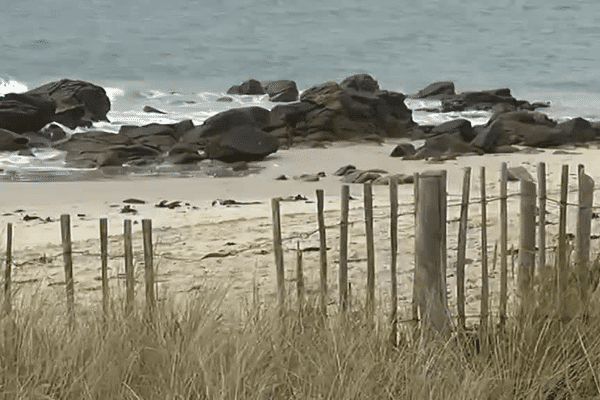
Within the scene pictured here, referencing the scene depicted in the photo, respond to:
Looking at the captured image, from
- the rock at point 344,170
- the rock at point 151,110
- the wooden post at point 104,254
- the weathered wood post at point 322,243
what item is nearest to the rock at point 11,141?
the rock at point 344,170

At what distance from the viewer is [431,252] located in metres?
4.17

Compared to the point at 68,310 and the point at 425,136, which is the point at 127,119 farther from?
the point at 68,310

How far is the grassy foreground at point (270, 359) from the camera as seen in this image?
11.5 feet

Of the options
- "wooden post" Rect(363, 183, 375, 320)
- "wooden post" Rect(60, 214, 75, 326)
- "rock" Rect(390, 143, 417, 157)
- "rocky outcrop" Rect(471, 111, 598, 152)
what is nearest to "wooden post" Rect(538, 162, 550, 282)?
"wooden post" Rect(363, 183, 375, 320)

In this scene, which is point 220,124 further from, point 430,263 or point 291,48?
point 291,48

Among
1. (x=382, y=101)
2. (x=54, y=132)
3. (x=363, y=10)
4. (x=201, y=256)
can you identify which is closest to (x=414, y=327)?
(x=201, y=256)

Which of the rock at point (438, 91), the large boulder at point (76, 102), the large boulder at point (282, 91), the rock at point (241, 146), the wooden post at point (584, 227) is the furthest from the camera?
the rock at point (438, 91)

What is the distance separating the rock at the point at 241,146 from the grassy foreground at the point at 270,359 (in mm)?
10150

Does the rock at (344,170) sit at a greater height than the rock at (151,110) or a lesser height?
lesser

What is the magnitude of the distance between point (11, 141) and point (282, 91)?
10848 millimetres

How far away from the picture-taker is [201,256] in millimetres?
7039

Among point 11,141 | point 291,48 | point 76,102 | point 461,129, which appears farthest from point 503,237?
point 291,48

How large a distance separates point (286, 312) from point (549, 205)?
4.96 meters

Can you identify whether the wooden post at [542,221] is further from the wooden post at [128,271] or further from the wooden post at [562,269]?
the wooden post at [128,271]
